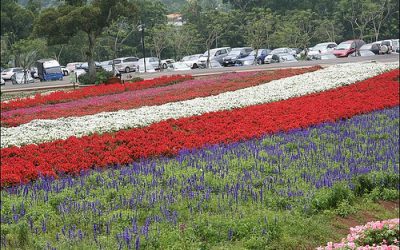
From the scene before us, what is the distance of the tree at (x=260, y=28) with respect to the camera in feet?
155

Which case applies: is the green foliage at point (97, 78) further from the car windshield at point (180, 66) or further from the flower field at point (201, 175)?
the flower field at point (201, 175)

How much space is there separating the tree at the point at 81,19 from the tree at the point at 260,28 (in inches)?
666

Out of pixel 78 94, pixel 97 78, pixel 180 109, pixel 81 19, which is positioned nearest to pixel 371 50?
pixel 97 78

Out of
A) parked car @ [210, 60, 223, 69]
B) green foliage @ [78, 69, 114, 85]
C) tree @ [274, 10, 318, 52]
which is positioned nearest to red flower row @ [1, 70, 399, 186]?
Result: green foliage @ [78, 69, 114, 85]

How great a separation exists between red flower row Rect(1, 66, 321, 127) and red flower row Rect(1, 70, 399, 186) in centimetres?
460

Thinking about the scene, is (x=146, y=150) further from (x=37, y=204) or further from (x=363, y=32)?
(x=363, y=32)

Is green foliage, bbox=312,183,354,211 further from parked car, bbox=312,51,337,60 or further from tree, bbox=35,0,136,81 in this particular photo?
parked car, bbox=312,51,337,60

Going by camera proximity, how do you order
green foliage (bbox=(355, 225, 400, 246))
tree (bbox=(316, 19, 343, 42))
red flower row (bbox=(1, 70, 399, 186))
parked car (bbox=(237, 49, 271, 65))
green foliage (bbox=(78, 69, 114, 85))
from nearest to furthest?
green foliage (bbox=(355, 225, 400, 246))
red flower row (bbox=(1, 70, 399, 186))
green foliage (bbox=(78, 69, 114, 85))
parked car (bbox=(237, 49, 271, 65))
tree (bbox=(316, 19, 343, 42))

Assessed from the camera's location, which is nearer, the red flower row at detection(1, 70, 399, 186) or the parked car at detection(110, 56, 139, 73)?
the red flower row at detection(1, 70, 399, 186)

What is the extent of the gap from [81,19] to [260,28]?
70.8ft

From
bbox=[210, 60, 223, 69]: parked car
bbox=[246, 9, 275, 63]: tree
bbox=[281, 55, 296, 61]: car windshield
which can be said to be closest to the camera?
bbox=[281, 55, 296, 61]: car windshield

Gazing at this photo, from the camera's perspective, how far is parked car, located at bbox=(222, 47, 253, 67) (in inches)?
1699

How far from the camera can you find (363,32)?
172 ft

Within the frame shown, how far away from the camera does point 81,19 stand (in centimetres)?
3002
